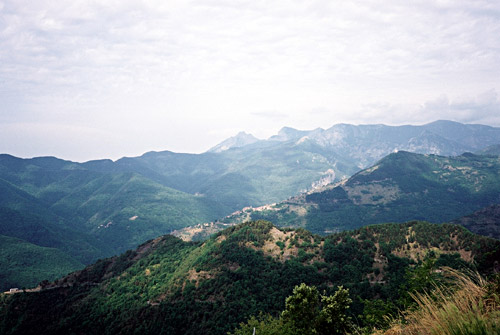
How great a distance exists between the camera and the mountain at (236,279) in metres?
69.9

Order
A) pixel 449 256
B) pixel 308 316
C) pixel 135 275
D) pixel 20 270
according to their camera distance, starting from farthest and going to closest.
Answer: pixel 20 270 < pixel 135 275 < pixel 449 256 < pixel 308 316

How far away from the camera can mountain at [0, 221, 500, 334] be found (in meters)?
69.9

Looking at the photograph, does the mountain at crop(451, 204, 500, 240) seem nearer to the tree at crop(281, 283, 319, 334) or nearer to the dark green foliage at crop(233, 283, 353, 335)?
the dark green foliage at crop(233, 283, 353, 335)

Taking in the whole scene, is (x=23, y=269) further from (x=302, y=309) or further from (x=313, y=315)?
(x=313, y=315)

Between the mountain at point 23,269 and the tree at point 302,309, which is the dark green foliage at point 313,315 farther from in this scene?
the mountain at point 23,269

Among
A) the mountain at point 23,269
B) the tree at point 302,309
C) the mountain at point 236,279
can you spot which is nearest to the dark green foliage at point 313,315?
the tree at point 302,309

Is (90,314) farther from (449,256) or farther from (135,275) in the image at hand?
(449,256)

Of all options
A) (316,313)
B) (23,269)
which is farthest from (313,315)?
(23,269)

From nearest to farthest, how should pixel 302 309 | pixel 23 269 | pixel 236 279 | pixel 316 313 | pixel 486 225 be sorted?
pixel 302 309, pixel 316 313, pixel 236 279, pixel 23 269, pixel 486 225

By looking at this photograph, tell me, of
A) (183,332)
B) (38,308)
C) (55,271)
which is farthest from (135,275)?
(55,271)

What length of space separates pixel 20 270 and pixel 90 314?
464 ft

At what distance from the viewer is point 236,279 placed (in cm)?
8106

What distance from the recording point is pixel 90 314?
3290 inches

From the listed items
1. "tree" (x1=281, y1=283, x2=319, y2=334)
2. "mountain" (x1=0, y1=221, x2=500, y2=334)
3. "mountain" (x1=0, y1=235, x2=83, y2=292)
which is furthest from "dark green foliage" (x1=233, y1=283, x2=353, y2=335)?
"mountain" (x1=0, y1=235, x2=83, y2=292)
